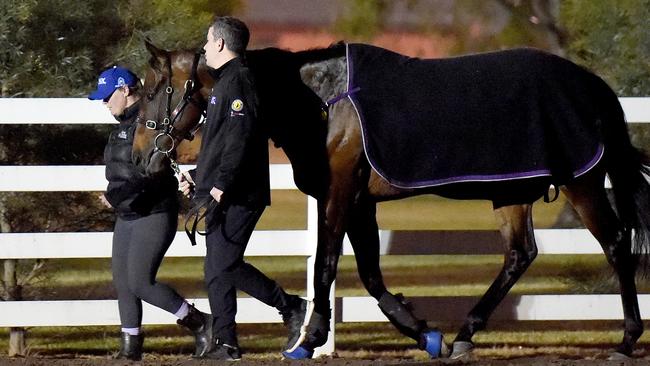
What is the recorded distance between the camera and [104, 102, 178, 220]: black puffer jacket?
639 cm

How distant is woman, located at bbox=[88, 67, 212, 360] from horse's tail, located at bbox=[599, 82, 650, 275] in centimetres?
228

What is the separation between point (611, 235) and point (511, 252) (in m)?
0.54

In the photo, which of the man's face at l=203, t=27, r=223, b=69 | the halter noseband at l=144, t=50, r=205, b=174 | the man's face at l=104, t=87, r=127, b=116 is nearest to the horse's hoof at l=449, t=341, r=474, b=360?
the halter noseband at l=144, t=50, r=205, b=174

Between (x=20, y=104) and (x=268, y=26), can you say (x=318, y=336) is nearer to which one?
(x=20, y=104)

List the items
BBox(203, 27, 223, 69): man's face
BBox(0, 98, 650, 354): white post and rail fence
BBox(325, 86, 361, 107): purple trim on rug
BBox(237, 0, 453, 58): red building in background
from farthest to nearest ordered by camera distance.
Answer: BBox(237, 0, 453, 58): red building in background < BBox(0, 98, 650, 354): white post and rail fence < BBox(325, 86, 361, 107): purple trim on rug < BBox(203, 27, 223, 69): man's face

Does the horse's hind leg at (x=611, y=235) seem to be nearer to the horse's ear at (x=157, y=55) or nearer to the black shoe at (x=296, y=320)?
the black shoe at (x=296, y=320)

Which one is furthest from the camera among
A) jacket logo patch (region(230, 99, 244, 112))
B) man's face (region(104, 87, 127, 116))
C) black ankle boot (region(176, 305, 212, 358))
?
black ankle boot (region(176, 305, 212, 358))

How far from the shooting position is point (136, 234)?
6.52 m

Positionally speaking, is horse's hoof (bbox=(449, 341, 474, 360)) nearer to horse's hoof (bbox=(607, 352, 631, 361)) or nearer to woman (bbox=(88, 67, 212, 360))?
horse's hoof (bbox=(607, 352, 631, 361))

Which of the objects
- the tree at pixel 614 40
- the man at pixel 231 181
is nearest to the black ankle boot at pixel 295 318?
the man at pixel 231 181

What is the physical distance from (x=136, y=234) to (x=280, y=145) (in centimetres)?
86

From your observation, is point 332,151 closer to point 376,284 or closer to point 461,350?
point 376,284

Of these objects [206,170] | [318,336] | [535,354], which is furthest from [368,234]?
[535,354]

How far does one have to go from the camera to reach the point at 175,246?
7.60 meters
